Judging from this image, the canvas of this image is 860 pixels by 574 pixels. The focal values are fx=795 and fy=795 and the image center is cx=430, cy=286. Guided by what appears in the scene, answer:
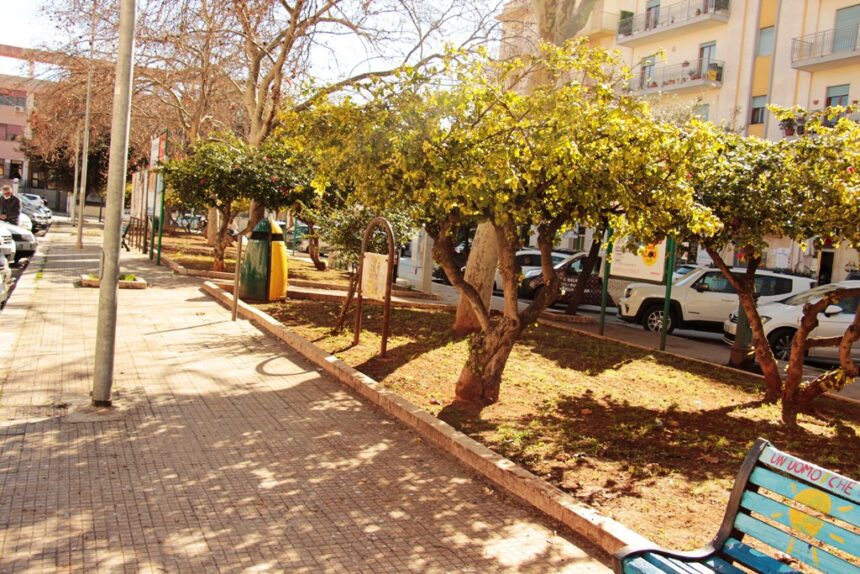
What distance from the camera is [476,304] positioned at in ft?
24.7

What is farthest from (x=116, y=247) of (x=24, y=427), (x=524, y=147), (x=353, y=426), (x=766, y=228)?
(x=766, y=228)

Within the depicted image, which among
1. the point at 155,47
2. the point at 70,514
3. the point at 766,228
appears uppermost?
the point at 155,47

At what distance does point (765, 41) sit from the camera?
31.6 m

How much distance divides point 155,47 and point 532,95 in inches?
698

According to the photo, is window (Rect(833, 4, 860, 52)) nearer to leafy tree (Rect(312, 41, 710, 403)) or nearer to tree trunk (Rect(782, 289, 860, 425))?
tree trunk (Rect(782, 289, 860, 425))

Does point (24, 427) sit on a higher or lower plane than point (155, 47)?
lower

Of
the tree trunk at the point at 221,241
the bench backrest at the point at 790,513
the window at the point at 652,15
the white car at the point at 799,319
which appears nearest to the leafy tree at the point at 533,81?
the white car at the point at 799,319

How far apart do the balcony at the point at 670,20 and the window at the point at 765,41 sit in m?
1.79

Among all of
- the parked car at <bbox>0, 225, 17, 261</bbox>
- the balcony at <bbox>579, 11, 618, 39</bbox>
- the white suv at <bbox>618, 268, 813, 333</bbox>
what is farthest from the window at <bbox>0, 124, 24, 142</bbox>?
the white suv at <bbox>618, 268, 813, 333</bbox>

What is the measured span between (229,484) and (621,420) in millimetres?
3923

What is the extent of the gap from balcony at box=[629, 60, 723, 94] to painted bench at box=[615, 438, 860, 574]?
3082cm

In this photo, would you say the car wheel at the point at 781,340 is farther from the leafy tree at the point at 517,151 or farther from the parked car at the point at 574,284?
the leafy tree at the point at 517,151

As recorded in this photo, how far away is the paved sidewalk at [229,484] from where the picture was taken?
409cm

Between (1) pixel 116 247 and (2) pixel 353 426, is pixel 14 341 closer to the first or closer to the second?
(1) pixel 116 247
